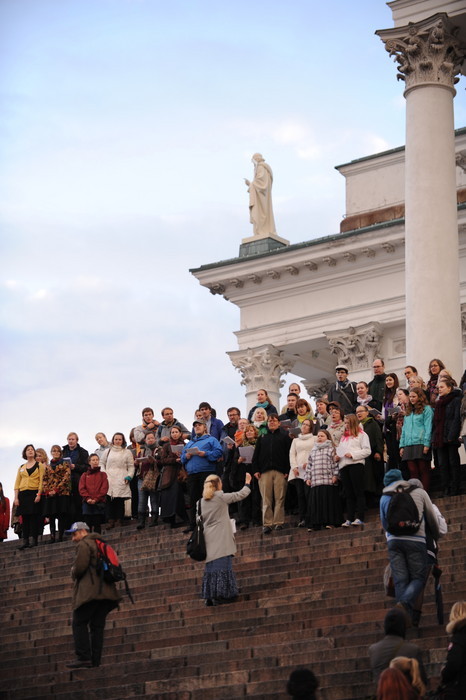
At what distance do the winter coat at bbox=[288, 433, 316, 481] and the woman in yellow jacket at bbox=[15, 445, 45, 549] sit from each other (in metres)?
5.19

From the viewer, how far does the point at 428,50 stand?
25703 millimetres

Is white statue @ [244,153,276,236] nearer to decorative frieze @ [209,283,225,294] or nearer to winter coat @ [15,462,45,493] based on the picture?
decorative frieze @ [209,283,225,294]

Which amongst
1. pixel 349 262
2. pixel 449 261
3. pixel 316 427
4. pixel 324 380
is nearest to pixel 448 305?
pixel 449 261

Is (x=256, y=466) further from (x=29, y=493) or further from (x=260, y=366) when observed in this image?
(x=260, y=366)

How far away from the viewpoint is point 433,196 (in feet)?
82.3

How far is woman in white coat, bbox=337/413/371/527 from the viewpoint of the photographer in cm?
1961

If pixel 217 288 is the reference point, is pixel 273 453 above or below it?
below

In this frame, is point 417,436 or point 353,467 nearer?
point 353,467

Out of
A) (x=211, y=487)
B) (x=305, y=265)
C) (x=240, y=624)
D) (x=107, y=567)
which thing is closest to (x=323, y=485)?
(x=211, y=487)

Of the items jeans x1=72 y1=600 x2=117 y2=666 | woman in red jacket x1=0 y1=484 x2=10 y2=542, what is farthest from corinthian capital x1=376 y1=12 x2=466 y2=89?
jeans x1=72 y1=600 x2=117 y2=666

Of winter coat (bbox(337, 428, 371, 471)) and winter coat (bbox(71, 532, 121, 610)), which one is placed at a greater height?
winter coat (bbox(337, 428, 371, 471))

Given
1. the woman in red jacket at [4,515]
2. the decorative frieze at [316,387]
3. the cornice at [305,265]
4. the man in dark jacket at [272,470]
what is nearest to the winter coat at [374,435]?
the man in dark jacket at [272,470]

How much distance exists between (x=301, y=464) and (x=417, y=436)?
5.28 feet

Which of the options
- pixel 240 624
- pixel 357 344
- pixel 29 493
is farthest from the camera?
pixel 357 344
